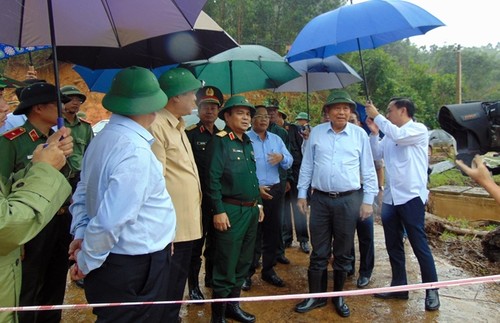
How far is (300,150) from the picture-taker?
5488 mm

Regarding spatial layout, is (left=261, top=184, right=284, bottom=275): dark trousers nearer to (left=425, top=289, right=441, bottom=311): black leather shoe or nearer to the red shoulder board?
(left=425, top=289, right=441, bottom=311): black leather shoe

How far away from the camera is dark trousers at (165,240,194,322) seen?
2574 millimetres

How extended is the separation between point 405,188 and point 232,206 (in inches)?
67.0

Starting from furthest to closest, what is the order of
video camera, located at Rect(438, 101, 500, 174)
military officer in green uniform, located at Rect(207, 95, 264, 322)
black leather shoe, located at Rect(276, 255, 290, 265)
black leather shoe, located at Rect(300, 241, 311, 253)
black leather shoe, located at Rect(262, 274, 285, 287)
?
black leather shoe, located at Rect(300, 241, 311, 253) → black leather shoe, located at Rect(276, 255, 290, 265) → black leather shoe, located at Rect(262, 274, 285, 287) → military officer in green uniform, located at Rect(207, 95, 264, 322) → video camera, located at Rect(438, 101, 500, 174)

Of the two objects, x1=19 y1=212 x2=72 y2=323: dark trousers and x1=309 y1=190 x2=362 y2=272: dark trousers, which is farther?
x1=309 y1=190 x2=362 y2=272: dark trousers

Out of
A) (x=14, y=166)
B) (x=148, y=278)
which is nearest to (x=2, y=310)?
Result: (x=148, y=278)

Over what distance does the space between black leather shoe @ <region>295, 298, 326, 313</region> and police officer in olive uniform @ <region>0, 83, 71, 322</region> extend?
2.09 m

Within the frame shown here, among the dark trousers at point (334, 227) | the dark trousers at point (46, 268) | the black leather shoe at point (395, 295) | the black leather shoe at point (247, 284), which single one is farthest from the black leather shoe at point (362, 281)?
the dark trousers at point (46, 268)

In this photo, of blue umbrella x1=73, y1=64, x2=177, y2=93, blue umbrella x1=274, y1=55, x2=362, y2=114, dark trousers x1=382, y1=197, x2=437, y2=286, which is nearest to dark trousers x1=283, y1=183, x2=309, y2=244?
blue umbrella x1=274, y1=55, x2=362, y2=114

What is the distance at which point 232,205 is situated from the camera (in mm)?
3189

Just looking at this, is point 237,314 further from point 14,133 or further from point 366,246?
point 14,133

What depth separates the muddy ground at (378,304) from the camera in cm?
334

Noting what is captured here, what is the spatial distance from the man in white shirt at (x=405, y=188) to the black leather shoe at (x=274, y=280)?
105 cm

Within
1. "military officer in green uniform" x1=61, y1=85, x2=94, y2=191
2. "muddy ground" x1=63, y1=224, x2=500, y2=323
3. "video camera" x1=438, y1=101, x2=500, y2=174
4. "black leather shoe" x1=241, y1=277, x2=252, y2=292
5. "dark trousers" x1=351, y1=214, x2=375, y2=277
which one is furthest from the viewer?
"dark trousers" x1=351, y1=214, x2=375, y2=277
